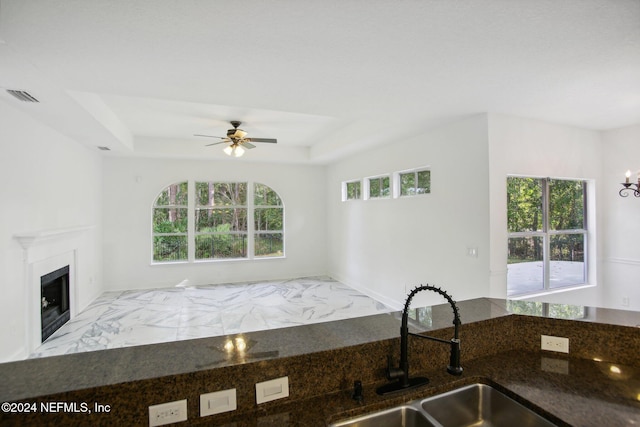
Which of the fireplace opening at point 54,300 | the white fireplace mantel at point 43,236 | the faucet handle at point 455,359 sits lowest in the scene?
the fireplace opening at point 54,300

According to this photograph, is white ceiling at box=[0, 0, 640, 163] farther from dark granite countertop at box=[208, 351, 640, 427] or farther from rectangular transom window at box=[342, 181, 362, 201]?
rectangular transom window at box=[342, 181, 362, 201]

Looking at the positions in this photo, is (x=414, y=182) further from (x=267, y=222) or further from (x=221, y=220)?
(x=221, y=220)

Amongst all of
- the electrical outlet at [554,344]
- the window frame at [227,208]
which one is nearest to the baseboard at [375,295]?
the window frame at [227,208]

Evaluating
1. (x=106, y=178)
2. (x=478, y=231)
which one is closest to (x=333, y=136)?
(x=478, y=231)

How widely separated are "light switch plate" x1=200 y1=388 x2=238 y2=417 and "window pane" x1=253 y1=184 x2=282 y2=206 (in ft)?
20.4

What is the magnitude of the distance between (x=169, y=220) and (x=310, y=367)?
Result: 6213 millimetres

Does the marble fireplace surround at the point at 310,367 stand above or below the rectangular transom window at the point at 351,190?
below

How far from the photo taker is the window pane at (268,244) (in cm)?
710

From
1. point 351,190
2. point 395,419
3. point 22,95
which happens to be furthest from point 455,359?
point 351,190

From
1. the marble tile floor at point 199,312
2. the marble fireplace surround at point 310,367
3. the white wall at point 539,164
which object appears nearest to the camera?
the marble fireplace surround at point 310,367

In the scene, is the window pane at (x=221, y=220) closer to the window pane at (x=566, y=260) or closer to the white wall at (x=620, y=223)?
the window pane at (x=566, y=260)

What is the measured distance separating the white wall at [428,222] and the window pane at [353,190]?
16cm

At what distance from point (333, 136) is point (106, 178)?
14.6 ft

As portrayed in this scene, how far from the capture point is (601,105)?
3.19 meters
